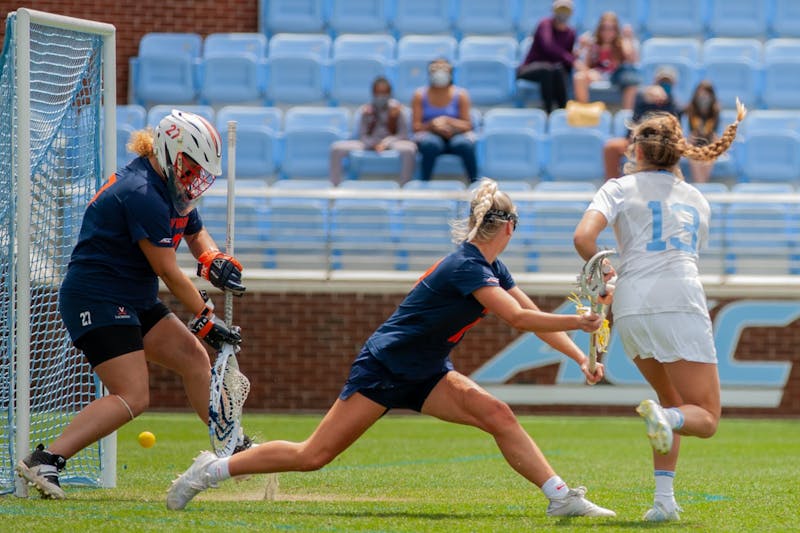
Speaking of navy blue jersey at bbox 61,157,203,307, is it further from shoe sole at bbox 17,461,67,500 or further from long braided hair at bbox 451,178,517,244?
long braided hair at bbox 451,178,517,244

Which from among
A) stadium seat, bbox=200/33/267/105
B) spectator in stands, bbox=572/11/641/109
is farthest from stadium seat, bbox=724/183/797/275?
stadium seat, bbox=200/33/267/105

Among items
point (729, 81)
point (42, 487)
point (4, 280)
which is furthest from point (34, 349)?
point (729, 81)

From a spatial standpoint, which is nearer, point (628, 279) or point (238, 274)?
point (628, 279)

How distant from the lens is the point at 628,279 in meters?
6.31

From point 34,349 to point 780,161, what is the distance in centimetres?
1052

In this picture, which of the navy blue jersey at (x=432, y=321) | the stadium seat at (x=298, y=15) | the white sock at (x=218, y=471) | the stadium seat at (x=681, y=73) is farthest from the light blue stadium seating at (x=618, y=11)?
the white sock at (x=218, y=471)

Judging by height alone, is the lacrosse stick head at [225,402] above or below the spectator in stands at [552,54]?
below

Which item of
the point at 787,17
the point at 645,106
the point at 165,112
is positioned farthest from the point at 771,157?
the point at 165,112

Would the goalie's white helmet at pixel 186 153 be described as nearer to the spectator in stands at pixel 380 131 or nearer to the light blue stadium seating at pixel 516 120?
the spectator in stands at pixel 380 131

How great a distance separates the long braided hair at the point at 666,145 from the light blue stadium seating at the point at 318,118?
10.0 m

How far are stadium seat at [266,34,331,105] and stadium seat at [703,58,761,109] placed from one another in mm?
5111

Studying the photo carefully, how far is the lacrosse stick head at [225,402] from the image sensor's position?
6.99 metres

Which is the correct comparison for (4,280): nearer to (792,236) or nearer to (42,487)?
(42,487)

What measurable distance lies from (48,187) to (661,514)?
444 centimetres
